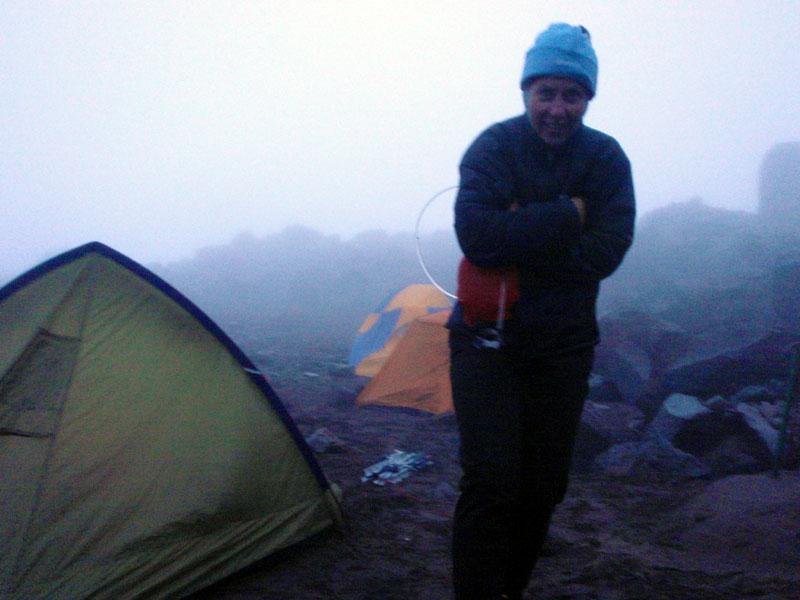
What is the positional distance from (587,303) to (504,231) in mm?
403

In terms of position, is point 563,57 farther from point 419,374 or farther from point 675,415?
point 419,374

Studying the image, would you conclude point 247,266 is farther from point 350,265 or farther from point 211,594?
point 211,594

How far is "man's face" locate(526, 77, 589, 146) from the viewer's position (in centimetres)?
196

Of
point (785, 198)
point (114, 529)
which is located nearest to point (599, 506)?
point (114, 529)

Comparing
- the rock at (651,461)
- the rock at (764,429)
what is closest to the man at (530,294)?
the rock at (651,461)

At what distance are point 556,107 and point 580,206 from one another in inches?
12.0

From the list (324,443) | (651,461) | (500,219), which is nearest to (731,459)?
(651,461)

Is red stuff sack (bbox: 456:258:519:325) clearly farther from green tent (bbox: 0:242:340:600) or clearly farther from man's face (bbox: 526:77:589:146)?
green tent (bbox: 0:242:340:600)

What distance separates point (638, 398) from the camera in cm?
735

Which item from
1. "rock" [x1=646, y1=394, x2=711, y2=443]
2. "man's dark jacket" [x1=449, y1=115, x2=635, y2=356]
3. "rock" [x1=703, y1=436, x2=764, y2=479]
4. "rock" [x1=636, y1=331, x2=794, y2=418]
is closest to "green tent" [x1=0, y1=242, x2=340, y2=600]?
"man's dark jacket" [x1=449, y1=115, x2=635, y2=356]

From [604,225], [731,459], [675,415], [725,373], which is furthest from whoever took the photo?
[725,373]

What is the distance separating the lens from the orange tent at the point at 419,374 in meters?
7.92

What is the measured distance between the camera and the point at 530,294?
1948 mm

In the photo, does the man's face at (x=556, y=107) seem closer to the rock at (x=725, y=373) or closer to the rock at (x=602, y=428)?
the rock at (x=602, y=428)
